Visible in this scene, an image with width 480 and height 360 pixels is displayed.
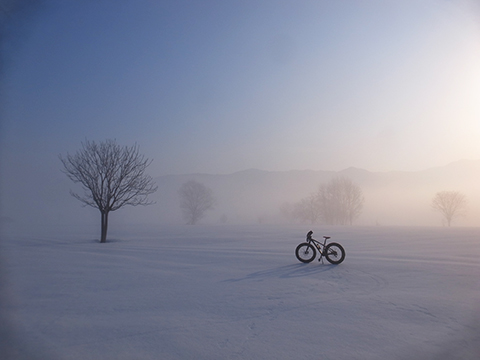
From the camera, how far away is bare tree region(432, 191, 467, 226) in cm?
6325

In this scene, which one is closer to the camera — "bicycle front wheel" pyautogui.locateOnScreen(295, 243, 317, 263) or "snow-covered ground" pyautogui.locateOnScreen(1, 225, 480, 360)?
"snow-covered ground" pyautogui.locateOnScreen(1, 225, 480, 360)

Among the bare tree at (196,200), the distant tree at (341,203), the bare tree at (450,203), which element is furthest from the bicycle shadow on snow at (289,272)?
the bare tree at (450,203)

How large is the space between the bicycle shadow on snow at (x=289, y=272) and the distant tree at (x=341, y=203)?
6231 cm

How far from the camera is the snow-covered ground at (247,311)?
190 inches

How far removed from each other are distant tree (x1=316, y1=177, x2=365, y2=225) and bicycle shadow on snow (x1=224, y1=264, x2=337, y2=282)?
62.3 m

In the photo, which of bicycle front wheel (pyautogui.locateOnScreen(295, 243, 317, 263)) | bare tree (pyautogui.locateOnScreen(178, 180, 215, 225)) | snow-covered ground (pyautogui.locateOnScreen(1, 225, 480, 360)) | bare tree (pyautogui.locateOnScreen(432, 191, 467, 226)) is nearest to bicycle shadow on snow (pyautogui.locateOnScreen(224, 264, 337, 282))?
snow-covered ground (pyautogui.locateOnScreen(1, 225, 480, 360))

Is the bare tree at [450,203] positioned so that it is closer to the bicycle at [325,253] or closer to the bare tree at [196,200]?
the bare tree at [196,200]

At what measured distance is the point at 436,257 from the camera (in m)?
12.6

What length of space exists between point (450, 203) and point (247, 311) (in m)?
74.5

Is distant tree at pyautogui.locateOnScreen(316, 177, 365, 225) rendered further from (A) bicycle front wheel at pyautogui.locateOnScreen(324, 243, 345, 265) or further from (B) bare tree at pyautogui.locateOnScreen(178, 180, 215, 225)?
(A) bicycle front wheel at pyautogui.locateOnScreen(324, 243, 345, 265)

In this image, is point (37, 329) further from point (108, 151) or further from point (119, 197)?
point (108, 151)

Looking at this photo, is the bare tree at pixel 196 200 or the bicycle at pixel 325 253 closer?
the bicycle at pixel 325 253

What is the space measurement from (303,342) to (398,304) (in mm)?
3186

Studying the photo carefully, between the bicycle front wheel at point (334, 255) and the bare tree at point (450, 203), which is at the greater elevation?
the bare tree at point (450, 203)
